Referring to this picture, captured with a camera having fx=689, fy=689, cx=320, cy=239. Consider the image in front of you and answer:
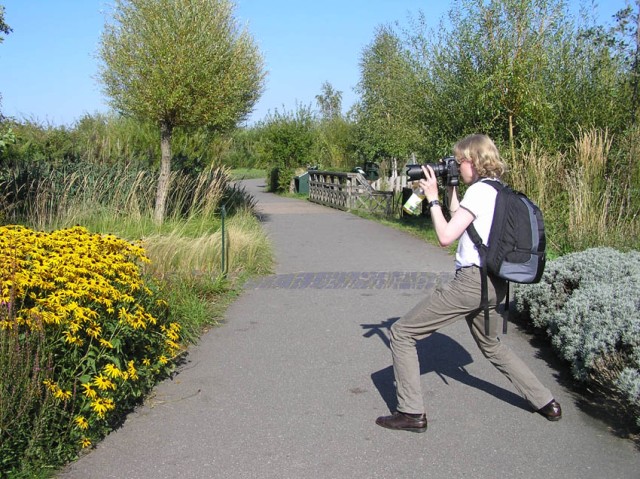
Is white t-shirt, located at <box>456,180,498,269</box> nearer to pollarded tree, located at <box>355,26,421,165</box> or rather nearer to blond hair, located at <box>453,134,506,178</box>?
blond hair, located at <box>453,134,506,178</box>

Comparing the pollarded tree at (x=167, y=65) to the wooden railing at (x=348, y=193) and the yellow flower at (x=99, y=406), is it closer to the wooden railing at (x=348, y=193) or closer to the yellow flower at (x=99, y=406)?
the wooden railing at (x=348, y=193)

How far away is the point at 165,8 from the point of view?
13.0 m

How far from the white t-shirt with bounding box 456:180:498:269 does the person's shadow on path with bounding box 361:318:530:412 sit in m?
1.24

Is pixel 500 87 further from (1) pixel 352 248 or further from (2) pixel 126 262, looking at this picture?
(2) pixel 126 262

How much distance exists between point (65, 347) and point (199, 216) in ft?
30.9

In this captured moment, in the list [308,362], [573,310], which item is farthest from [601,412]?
[308,362]

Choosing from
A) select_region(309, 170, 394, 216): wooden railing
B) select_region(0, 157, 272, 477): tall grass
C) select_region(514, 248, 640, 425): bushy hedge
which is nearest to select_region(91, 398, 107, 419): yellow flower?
select_region(0, 157, 272, 477): tall grass

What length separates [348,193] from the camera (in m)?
22.2

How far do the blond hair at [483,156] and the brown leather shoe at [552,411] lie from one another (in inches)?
59.8

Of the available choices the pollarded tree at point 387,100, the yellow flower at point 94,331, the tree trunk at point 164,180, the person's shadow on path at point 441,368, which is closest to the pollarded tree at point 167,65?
the tree trunk at point 164,180

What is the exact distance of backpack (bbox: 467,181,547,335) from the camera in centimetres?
409

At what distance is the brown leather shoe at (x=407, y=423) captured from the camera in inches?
168

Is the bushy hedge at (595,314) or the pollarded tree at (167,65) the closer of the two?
the bushy hedge at (595,314)

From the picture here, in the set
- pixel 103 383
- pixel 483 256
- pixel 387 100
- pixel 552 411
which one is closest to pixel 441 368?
pixel 552 411
